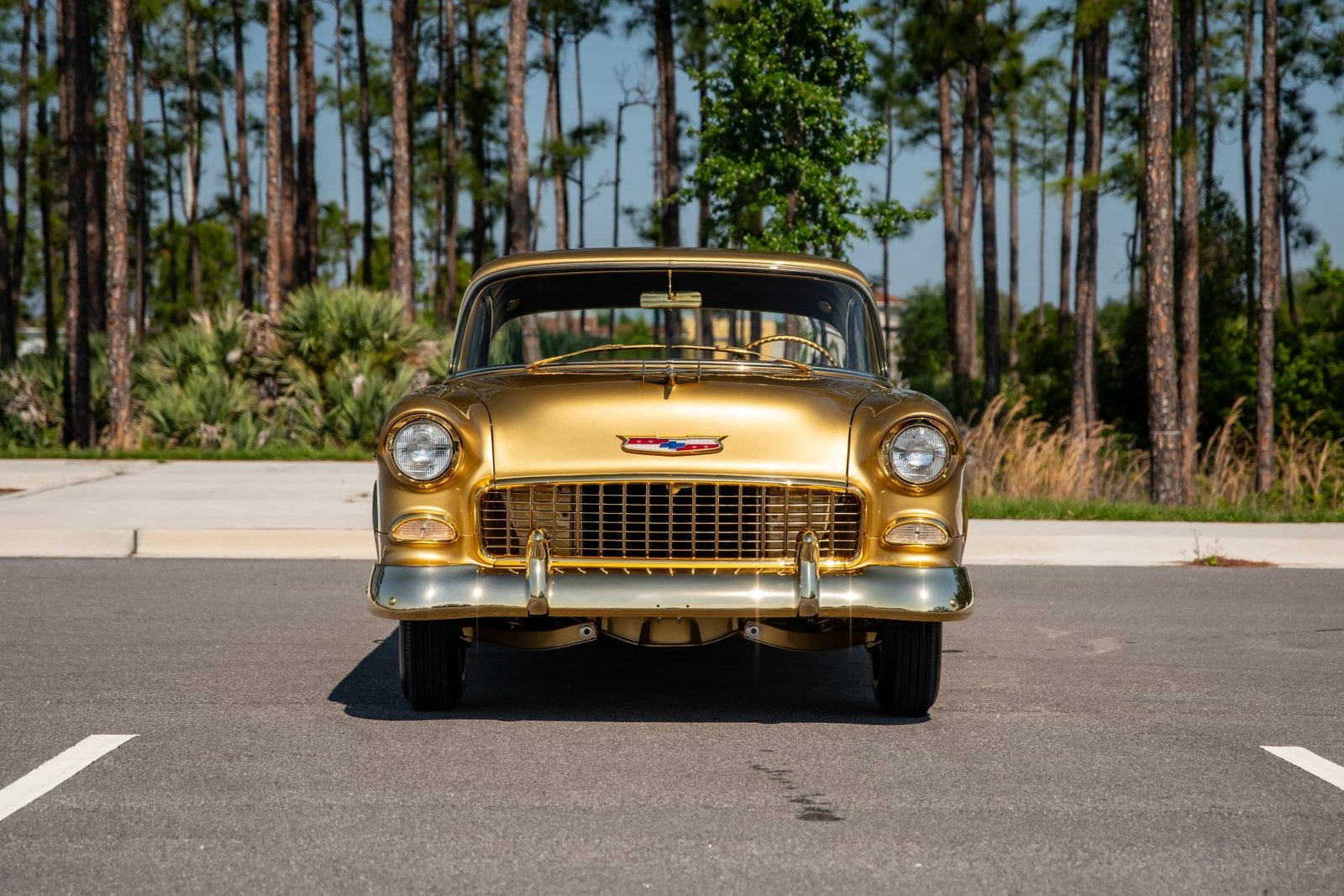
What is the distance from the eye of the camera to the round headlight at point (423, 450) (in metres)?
4.88

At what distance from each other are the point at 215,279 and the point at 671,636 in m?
68.4

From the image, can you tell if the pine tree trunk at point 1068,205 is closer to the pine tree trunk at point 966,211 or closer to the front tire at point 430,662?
the pine tree trunk at point 966,211

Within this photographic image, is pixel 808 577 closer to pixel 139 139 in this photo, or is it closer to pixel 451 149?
pixel 451 149

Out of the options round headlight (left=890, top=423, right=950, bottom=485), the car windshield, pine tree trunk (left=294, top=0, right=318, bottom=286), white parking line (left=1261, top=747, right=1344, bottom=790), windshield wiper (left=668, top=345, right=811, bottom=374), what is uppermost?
pine tree trunk (left=294, top=0, right=318, bottom=286)

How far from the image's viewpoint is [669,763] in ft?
14.9

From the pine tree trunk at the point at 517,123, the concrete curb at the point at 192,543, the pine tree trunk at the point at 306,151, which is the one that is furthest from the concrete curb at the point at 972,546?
the pine tree trunk at the point at 306,151

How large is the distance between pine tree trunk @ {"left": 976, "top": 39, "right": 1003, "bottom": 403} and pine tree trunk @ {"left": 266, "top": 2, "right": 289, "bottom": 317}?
13887mm

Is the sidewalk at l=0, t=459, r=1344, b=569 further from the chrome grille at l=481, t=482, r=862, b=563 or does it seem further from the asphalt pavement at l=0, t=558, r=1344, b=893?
the chrome grille at l=481, t=482, r=862, b=563

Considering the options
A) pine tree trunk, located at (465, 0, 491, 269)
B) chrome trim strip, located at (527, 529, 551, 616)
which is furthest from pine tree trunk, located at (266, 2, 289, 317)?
chrome trim strip, located at (527, 529, 551, 616)

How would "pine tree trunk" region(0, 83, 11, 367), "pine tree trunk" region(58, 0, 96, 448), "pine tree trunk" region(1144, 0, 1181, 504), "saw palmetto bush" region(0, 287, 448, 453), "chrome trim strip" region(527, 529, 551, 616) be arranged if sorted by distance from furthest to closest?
"pine tree trunk" region(0, 83, 11, 367)
"pine tree trunk" region(58, 0, 96, 448)
"saw palmetto bush" region(0, 287, 448, 453)
"pine tree trunk" region(1144, 0, 1181, 504)
"chrome trim strip" region(527, 529, 551, 616)

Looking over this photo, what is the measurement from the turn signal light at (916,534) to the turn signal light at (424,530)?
4.81ft

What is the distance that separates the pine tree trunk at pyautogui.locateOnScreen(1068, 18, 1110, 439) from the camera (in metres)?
23.3

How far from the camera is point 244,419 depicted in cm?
1858

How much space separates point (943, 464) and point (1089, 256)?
824 inches
